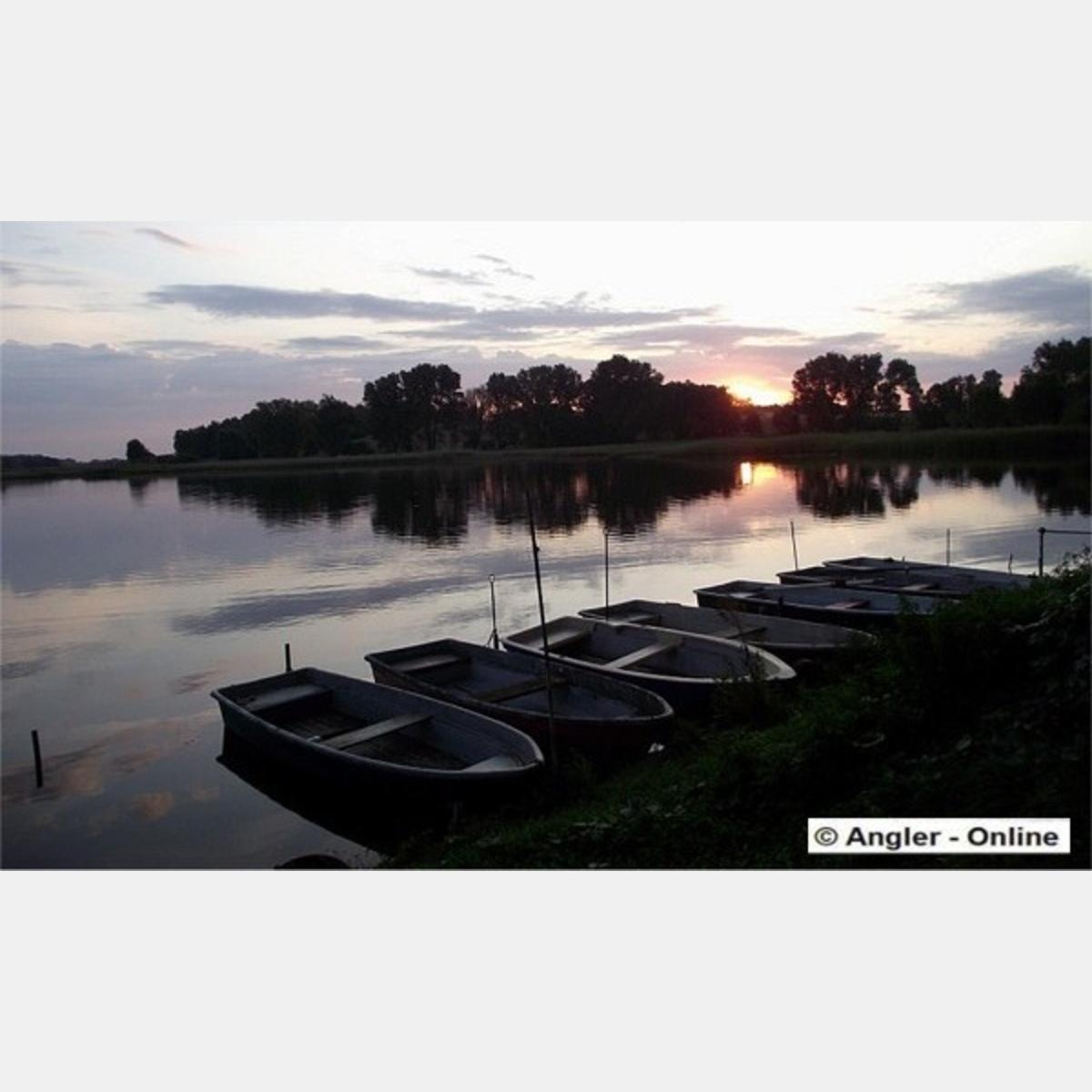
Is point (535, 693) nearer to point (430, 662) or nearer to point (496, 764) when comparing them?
point (430, 662)

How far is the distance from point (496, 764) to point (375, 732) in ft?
4.96

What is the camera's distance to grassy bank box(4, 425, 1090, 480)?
12.8m

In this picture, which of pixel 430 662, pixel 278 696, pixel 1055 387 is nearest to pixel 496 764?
pixel 278 696

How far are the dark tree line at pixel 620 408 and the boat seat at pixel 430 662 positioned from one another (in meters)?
3.72

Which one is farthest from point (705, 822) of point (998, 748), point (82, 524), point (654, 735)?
point (82, 524)

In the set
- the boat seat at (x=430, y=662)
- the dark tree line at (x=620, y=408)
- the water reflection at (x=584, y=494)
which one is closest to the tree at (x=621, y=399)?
the dark tree line at (x=620, y=408)

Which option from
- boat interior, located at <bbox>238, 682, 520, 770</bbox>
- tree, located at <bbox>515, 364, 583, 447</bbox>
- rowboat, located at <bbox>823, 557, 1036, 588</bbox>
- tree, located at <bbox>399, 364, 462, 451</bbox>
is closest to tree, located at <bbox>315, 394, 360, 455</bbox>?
tree, located at <bbox>399, 364, 462, 451</bbox>

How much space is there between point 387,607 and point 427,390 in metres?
4.59

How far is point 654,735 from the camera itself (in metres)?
8.32

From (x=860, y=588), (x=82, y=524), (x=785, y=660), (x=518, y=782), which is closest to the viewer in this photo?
(x=518, y=782)

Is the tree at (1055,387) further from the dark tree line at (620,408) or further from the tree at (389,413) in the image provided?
the tree at (389,413)

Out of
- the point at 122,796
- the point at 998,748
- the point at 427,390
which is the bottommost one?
the point at 122,796

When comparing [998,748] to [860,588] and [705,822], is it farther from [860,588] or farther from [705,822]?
[860,588]

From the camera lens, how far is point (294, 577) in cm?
2084
